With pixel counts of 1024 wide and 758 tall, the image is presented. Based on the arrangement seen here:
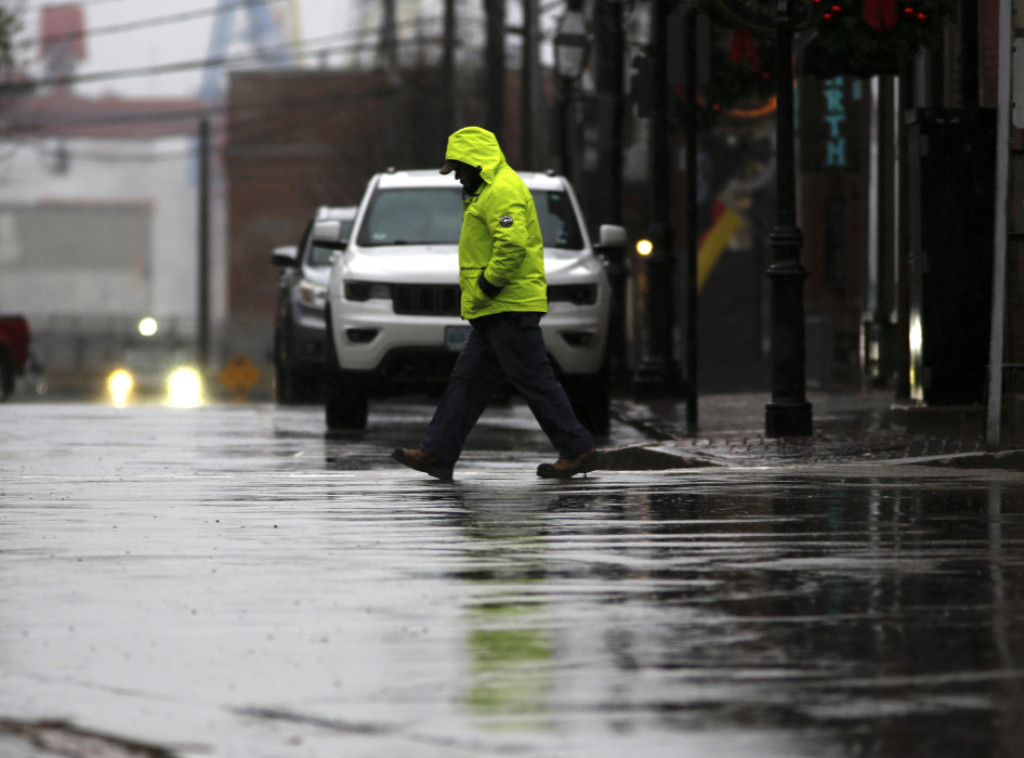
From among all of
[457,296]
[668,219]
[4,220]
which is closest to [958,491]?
[457,296]

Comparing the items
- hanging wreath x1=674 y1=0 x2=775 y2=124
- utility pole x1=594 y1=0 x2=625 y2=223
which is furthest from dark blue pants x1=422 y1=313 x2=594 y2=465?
utility pole x1=594 y1=0 x2=625 y2=223

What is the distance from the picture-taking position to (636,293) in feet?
118

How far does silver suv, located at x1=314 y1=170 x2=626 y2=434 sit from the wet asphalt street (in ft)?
12.5

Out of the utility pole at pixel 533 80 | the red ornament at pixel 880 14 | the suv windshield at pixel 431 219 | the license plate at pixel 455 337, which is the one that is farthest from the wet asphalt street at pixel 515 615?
the utility pole at pixel 533 80

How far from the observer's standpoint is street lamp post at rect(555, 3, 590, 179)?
1075 inches

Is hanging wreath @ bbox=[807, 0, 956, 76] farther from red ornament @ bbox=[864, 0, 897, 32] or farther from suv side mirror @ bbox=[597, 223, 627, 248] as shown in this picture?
suv side mirror @ bbox=[597, 223, 627, 248]

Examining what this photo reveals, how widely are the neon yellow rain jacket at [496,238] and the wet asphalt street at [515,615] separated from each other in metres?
0.97

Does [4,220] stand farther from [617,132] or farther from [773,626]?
[773,626]

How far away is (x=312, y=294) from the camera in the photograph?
21.7 metres

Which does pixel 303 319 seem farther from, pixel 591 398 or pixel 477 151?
pixel 477 151

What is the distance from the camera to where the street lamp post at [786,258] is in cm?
1556

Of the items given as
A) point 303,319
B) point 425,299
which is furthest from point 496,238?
point 303,319

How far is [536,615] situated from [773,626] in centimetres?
76

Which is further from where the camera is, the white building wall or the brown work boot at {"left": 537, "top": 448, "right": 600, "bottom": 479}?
the white building wall
